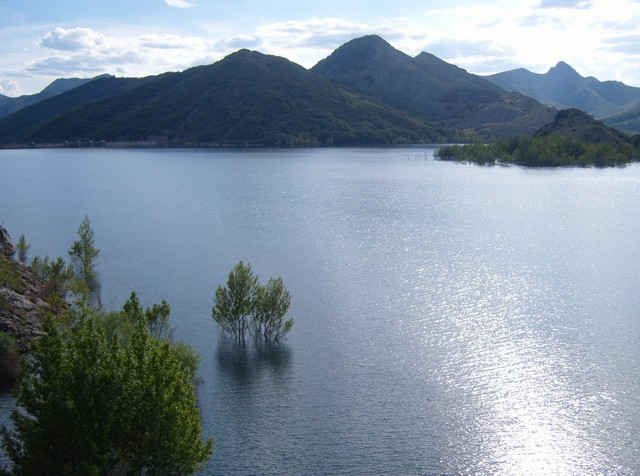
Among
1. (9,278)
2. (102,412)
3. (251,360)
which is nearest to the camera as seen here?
(102,412)

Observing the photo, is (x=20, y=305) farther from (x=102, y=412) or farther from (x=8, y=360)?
(x=102, y=412)

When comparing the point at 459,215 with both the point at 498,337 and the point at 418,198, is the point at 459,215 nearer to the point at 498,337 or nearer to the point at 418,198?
the point at 418,198

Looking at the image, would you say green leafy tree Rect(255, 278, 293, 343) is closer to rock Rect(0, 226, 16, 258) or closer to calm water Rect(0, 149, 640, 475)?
calm water Rect(0, 149, 640, 475)

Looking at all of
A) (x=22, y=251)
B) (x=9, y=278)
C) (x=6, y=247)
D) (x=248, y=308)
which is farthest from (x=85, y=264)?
(x=248, y=308)

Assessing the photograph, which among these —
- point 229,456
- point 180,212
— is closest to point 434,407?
point 229,456

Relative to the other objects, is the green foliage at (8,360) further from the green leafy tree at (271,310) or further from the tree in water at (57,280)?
the green leafy tree at (271,310)

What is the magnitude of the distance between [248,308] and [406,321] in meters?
13.4

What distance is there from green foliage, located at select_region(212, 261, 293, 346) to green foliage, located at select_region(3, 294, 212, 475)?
2424 cm

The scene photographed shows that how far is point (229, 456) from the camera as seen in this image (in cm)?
3281

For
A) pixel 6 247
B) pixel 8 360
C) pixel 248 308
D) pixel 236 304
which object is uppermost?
pixel 6 247

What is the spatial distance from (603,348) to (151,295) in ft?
127

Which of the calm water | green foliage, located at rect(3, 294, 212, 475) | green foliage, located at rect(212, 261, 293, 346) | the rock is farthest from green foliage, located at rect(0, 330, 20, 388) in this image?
the rock

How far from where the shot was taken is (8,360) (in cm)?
4094

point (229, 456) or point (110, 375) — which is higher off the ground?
point (110, 375)
